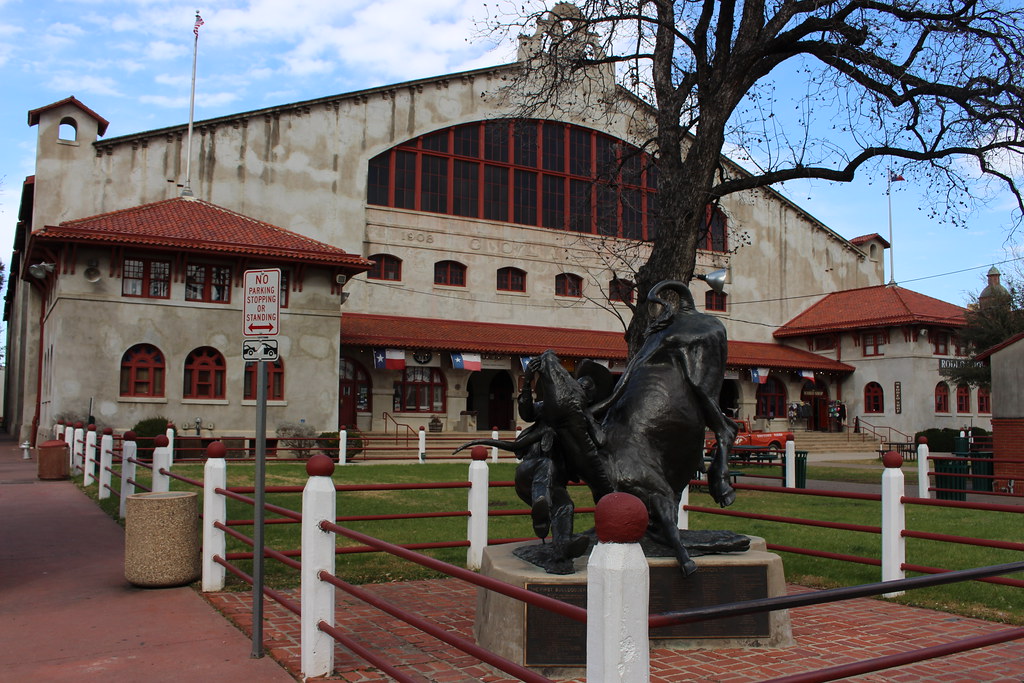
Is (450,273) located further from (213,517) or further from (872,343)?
(213,517)

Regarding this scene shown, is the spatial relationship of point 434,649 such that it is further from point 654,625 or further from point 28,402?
point 28,402

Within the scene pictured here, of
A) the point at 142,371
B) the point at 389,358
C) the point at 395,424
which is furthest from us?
the point at 395,424

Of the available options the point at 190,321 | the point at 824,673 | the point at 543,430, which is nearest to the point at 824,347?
the point at 190,321

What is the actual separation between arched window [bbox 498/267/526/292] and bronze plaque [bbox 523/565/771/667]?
34023 millimetres

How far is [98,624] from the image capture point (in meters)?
7.10

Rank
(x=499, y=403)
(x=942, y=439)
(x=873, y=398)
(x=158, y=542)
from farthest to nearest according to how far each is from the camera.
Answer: (x=873, y=398)
(x=499, y=403)
(x=942, y=439)
(x=158, y=542)

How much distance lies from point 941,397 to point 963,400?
6.49 feet

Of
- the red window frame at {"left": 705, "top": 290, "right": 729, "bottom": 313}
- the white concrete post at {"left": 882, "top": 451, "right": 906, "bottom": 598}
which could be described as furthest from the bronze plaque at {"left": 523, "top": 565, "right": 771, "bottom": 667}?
the red window frame at {"left": 705, "top": 290, "right": 729, "bottom": 313}

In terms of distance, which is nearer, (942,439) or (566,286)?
(942,439)

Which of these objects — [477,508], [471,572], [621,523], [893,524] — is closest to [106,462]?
[477,508]

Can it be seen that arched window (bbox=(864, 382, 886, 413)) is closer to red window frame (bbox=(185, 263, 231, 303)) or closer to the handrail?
the handrail

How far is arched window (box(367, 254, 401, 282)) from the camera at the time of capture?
36.8 meters

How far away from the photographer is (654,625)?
2.61m

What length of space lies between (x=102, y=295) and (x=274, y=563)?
2078cm
